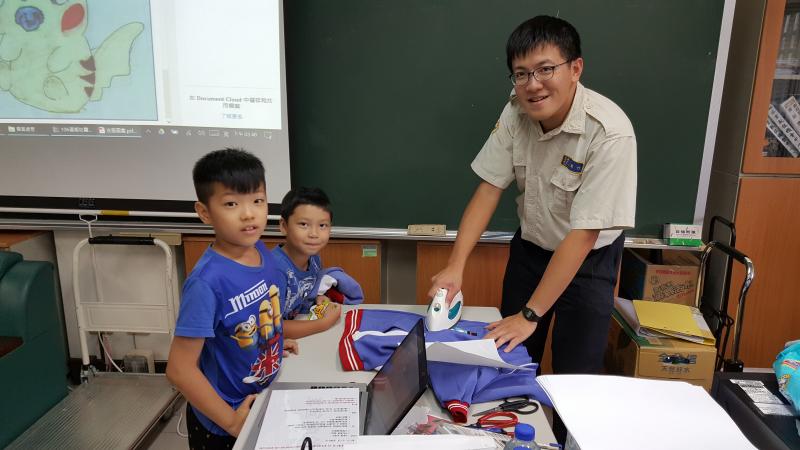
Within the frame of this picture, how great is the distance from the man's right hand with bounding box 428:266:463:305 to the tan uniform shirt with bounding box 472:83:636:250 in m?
0.39

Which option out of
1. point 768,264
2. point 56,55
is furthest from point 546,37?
point 56,55

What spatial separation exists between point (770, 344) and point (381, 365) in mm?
2300

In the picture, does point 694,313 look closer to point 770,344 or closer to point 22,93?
point 770,344

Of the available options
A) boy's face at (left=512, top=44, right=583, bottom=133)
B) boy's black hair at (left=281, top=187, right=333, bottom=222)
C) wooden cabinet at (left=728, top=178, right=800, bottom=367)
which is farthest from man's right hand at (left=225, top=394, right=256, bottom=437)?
wooden cabinet at (left=728, top=178, right=800, bottom=367)

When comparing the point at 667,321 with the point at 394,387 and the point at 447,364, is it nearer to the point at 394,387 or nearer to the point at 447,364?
the point at 447,364

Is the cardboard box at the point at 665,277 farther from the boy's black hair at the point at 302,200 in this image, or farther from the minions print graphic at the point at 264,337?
the minions print graphic at the point at 264,337

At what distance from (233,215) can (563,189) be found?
107 centimetres

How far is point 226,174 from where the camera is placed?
1.17 meters

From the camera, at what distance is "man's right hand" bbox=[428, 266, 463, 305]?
1551 millimetres

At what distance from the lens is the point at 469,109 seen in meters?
2.40

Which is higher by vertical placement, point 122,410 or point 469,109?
point 469,109

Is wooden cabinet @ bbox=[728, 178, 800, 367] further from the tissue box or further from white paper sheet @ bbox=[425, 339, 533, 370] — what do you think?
white paper sheet @ bbox=[425, 339, 533, 370]

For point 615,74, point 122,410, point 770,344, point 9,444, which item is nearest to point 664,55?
point 615,74

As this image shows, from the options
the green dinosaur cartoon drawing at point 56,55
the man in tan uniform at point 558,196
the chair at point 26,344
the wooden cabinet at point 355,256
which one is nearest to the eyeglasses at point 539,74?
the man in tan uniform at point 558,196
